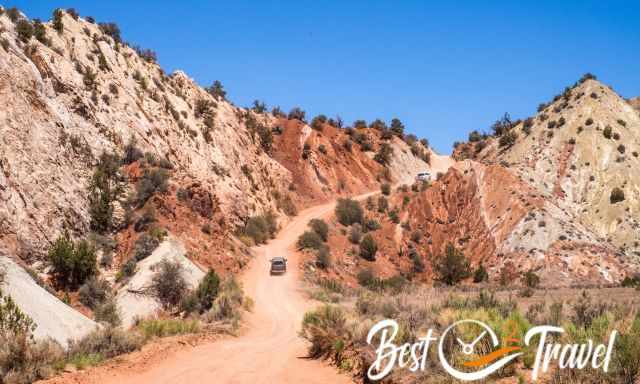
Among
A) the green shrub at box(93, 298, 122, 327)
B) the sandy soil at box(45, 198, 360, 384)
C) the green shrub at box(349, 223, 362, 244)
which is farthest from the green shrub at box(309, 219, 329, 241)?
the green shrub at box(93, 298, 122, 327)

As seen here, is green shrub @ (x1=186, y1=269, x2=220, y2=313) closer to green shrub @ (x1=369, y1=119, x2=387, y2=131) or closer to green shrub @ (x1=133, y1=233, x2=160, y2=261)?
green shrub @ (x1=133, y1=233, x2=160, y2=261)

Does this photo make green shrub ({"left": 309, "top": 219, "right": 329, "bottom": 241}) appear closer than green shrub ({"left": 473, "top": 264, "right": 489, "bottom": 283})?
No

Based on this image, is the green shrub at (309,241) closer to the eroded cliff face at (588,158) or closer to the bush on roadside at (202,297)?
the bush on roadside at (202,297)

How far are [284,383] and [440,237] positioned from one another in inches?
1589

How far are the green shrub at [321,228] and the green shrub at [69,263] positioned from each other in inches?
874

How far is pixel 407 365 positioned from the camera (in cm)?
1068

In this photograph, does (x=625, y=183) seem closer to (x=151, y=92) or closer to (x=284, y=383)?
(x=151, y=92)

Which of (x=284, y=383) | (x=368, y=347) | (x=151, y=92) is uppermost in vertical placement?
(x=151, y=92)

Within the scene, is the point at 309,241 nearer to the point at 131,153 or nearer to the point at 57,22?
the point at 131,153

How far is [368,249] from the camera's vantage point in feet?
144

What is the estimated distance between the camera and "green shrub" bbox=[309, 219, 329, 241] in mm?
45109

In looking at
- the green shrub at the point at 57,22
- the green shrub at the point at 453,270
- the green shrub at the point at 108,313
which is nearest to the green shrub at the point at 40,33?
the green shrub at the point at 57,22

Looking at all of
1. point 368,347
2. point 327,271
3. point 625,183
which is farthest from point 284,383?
point 625,183

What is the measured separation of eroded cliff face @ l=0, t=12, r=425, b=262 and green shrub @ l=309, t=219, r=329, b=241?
Result: 20.1 feet
